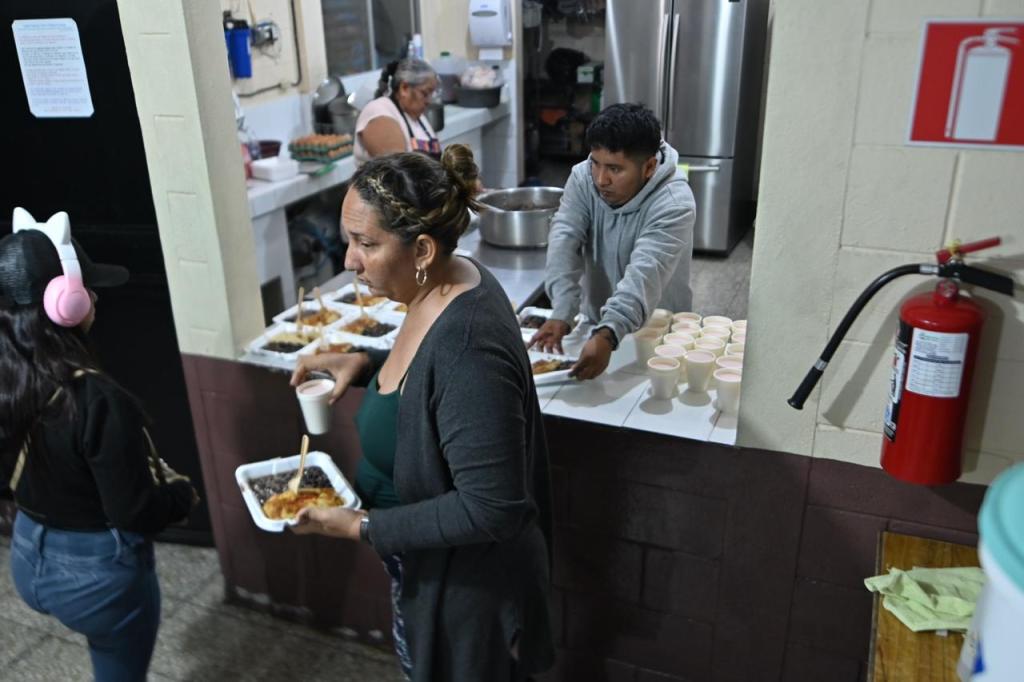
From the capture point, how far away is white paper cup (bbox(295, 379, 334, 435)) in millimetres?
2002

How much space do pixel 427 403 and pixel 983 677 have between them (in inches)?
34.3

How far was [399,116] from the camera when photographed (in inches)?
166

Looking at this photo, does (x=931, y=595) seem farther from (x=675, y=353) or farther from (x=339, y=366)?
(x=339, y=366)

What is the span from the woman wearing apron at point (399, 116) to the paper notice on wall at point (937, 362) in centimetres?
301

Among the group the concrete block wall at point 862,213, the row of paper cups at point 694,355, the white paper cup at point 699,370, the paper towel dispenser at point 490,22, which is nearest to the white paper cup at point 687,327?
the row of paper cups at point 694,355

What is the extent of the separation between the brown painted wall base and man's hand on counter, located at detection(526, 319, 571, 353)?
37cm

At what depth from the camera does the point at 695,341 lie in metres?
2.30

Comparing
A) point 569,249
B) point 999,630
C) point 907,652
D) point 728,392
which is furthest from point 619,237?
point 999,630

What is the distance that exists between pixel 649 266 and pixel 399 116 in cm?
230

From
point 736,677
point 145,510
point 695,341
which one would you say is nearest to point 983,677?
point 736,677

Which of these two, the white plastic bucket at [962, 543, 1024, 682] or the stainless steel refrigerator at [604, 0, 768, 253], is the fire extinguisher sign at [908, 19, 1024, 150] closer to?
the white plastic bucket at [962, 543, 1024, 682]

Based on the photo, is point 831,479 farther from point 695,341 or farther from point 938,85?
point 938,85

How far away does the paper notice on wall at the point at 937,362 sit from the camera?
145 cm

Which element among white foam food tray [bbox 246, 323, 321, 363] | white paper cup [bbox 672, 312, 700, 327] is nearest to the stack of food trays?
white foam food tray [bbox 246, 323, 321, 363]
